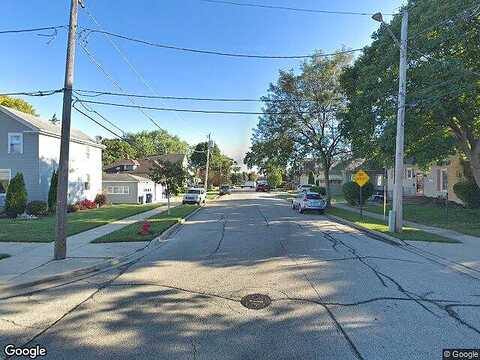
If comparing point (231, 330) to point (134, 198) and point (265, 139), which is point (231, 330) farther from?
point (134, 198)

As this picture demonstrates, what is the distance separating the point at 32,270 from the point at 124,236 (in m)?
5.40

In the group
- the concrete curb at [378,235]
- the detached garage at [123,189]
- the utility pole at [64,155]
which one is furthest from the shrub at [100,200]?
the utility pole at [64,155]

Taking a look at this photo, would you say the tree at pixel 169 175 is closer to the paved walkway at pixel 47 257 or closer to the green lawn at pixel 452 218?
the paved walkway at pixel 47 257

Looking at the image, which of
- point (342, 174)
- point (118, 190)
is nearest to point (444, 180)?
point (342, 174)

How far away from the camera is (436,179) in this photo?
116 ft

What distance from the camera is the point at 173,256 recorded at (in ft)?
36.9

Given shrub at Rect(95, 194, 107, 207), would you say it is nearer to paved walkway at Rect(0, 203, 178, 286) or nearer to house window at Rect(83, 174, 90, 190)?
house window at Rect(83, 174, 90, 190)

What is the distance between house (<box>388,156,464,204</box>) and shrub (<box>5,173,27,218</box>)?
23.6m

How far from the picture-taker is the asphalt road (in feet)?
16.3

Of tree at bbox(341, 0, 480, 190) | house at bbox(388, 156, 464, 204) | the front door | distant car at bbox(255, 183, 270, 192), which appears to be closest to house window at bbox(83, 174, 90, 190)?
tree at bbox(341, 0, 480, 190)

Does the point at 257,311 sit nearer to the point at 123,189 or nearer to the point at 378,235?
the point at 378,235

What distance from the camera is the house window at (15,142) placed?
28156mm

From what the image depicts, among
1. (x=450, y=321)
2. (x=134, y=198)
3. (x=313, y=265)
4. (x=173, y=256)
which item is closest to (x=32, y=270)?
(x=173, y=256)

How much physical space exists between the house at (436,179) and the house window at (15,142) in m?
25.6
